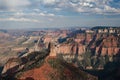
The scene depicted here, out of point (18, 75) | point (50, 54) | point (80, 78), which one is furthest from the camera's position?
point (50, 54)

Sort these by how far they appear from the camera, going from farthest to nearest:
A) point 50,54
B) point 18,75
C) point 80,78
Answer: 1. point 50,54
2. point 80,78
3. point 18,75

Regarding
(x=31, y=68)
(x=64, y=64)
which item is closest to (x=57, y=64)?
(x=64, y=64)

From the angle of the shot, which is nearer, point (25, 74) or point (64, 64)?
point (25, 74)

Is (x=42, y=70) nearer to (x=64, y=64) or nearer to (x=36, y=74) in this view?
(x=36, y=74)

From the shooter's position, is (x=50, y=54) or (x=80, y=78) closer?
(x=80, y=78)

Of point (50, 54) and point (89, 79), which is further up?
point (50, 54)

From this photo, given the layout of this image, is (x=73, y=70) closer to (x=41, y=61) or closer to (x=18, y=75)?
(x=41, y=61)

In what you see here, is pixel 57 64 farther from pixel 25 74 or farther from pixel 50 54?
pixel 25 74

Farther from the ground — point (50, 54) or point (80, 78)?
point (50, 54)

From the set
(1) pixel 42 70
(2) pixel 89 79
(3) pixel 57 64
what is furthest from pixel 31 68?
(2) pixel 89 79
